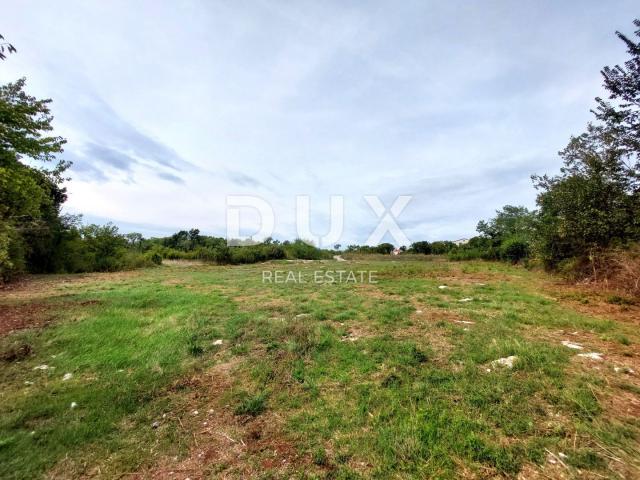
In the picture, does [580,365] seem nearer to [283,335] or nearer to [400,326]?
[400,326]

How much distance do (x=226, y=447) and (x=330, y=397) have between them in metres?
1.12

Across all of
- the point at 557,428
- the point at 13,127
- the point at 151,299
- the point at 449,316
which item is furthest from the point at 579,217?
the point at 13,127

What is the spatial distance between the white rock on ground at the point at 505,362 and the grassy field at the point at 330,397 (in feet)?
0.24

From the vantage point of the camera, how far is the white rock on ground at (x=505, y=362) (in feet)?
10.9

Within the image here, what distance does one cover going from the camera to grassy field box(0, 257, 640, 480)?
7.00 feet

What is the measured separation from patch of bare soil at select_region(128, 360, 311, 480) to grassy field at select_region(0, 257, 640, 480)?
1 centimetres

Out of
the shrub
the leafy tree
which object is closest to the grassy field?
the shrub

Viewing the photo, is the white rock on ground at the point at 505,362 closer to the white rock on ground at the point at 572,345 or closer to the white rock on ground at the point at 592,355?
the white rock on ground at the point at 592,355

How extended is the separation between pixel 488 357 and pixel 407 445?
1.99 m

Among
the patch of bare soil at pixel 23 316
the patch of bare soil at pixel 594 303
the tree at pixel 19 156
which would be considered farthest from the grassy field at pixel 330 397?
the tree at pixel 19 156

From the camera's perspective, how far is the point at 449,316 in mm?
5551

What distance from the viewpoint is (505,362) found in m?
3.38

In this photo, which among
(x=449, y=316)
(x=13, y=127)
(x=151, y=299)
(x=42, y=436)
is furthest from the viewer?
(x=151, y=299)

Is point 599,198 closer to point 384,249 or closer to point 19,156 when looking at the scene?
point 19,156
